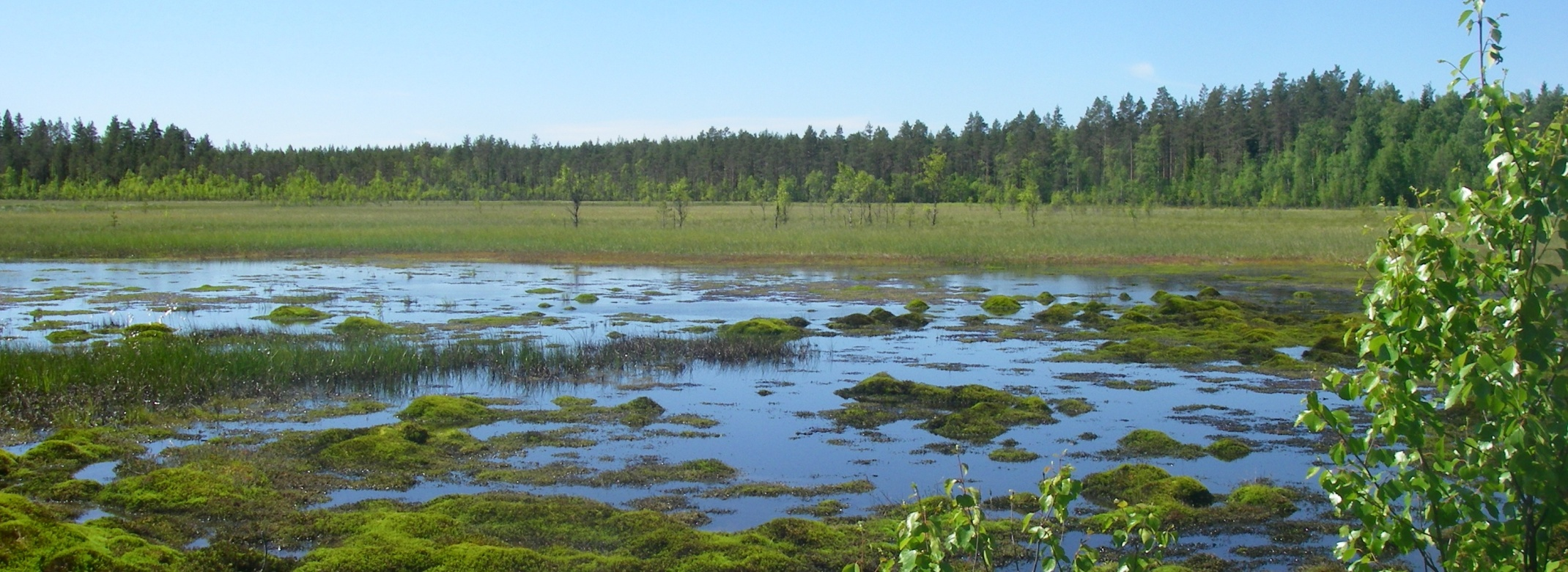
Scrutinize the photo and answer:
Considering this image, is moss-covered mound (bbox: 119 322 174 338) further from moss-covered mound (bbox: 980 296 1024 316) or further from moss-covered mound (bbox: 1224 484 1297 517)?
moss-covered mound (bbox: 980 296 1024 316)

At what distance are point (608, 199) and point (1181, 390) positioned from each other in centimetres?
10921

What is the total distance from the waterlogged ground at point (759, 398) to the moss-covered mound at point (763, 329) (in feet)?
2.22

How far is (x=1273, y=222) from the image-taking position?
6372 cm

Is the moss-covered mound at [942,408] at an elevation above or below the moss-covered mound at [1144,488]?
below

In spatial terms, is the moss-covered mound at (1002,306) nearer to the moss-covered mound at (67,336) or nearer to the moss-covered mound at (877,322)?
the moss-covered mound at (877,322)

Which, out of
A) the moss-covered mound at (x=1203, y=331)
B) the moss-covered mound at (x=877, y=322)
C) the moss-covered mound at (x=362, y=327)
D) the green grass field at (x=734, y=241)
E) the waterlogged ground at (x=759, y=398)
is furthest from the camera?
the green grass field at (x=734, y=241)

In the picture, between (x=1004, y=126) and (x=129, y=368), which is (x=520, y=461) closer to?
(x=129, y=368)

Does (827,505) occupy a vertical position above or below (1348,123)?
below

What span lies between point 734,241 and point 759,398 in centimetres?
3304

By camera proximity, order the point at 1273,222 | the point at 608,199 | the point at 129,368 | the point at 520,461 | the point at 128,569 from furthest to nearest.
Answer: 1. the point at 608,199
2. the point at 1273,222
3. the point at 129,368
4. the point at 520,461
5. the point at 128,569

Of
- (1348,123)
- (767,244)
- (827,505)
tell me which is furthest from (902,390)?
(1348,123)

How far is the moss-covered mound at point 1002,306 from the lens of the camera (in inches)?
1033

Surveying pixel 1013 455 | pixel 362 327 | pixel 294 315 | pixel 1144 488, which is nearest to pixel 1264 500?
pixel 1144 488

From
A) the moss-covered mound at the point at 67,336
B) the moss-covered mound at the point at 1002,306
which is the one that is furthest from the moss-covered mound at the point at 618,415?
the moss-covered mound at the point at 1002,306
